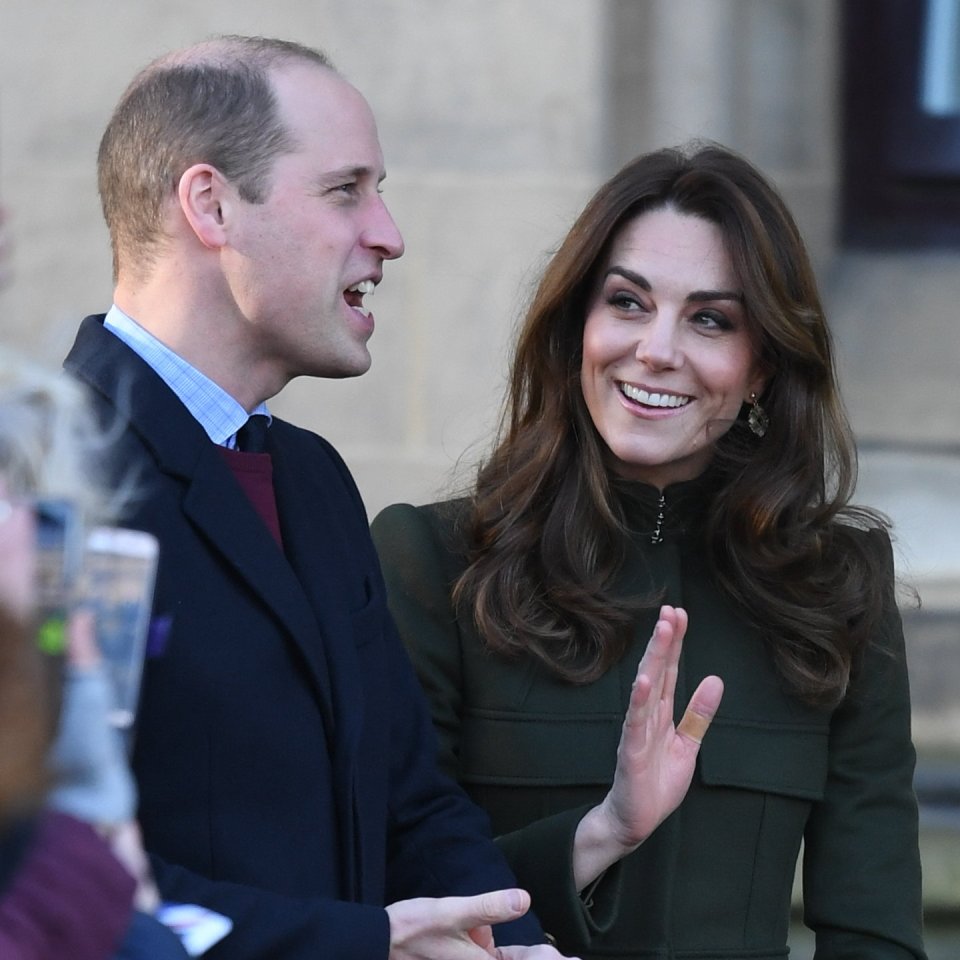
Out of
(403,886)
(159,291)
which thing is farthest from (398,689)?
(159,291)

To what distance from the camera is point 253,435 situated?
2.42 meters

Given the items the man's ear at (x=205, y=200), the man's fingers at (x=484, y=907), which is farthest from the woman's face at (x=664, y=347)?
the man's fingers at (x=484, y=907)

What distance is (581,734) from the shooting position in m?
2.82

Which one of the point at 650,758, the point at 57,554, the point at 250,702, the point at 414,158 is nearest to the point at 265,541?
the point at 250,702

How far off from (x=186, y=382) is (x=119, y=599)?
87 centimetres

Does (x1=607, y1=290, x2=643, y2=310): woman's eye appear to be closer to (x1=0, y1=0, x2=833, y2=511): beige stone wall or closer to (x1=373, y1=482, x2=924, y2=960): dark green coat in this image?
(x1=373, y1=482, x2=924, y2=960): dark green coat

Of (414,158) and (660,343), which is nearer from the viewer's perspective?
(660,343)

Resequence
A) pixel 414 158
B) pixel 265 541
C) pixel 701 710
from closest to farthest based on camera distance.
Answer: pixel 265 541, pixel 701 710, pixel 414 158

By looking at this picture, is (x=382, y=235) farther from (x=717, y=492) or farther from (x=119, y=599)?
(x=119, y=599)

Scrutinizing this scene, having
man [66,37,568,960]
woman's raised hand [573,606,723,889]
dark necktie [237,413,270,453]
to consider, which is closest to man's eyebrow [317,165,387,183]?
man [66,37,568,960]

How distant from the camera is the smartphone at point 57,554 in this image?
1383 mm

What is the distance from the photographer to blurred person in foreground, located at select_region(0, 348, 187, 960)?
4.21 feet

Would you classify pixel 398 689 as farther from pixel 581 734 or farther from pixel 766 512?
pixel 766 512

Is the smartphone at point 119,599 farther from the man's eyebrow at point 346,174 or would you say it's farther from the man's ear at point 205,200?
the man's eyebrow at point 346,174
